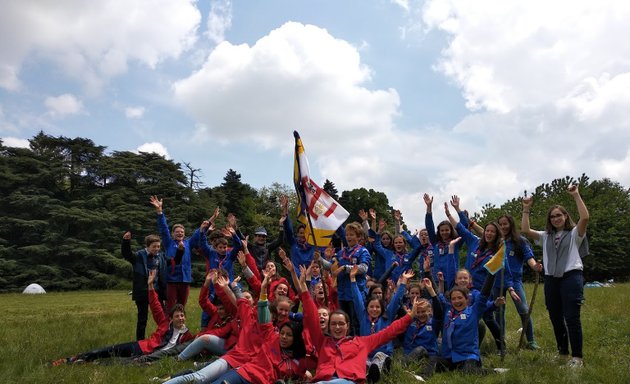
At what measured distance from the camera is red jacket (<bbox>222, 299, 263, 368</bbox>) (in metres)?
6.54

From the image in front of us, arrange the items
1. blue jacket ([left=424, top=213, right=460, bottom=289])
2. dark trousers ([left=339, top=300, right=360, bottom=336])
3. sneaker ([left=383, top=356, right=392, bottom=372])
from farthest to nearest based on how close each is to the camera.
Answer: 1. blue jacket ([left=424, top=213, right=460, bottom=289])
2. dark trousers ([left=339, top=300, right=360, bottom=336])
3. sneaker ([left=383, top=356, right=392, bottom=372])

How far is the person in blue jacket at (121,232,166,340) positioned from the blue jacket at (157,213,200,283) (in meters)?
0.20

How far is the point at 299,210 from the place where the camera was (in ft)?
28.2

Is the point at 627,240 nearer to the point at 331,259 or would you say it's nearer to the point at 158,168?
the point at 331,259

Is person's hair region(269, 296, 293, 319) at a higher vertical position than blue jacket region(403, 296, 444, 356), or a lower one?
higher

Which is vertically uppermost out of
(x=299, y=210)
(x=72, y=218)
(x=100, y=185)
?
(x=100, y=185)

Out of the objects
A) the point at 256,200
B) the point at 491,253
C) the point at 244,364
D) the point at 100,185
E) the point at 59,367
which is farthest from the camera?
the point at 256,200

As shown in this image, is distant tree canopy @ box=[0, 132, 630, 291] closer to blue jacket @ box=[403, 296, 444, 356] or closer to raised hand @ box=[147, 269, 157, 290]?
raised hand @ box=[147, 269, 157, 290]

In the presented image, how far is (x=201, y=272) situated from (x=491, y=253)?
4250 centimetres

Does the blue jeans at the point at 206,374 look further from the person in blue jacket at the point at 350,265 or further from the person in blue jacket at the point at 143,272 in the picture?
the person in blue jacket at the point at 143,272

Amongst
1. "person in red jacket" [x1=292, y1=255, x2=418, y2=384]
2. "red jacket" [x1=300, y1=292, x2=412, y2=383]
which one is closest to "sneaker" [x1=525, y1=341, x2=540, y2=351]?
"person in red jacket" [x1=292, y1=255, x2=418, y2=384]

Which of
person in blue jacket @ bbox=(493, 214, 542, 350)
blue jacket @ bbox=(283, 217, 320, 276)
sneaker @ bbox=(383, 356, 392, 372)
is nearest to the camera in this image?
sneaker @ bbox=(383, 356, 392, 372)

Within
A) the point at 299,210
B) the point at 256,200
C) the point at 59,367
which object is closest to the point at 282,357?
the point at 299,210

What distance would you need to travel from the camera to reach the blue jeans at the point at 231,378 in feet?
19.7
